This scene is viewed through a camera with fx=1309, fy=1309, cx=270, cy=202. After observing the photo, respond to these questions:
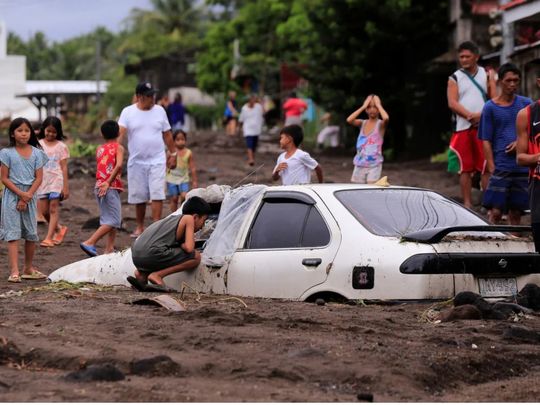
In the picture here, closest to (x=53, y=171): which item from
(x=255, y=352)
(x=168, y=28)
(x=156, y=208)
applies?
(x=156, y=208)

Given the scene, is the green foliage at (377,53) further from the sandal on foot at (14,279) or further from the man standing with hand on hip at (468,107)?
the sandal on foot at (14,279)

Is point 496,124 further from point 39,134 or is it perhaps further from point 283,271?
point 39,134

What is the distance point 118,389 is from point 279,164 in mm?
6916

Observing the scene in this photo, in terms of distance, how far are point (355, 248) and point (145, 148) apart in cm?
616

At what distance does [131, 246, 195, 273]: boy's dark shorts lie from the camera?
10633 mm

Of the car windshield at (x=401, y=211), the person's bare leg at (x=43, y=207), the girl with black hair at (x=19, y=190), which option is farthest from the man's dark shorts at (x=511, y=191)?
the person's bare leg at (x=43, y=207)

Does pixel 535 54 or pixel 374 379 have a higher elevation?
pixel 535 54

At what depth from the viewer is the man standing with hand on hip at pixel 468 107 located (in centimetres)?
1384

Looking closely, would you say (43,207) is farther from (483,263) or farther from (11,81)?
(11,81)

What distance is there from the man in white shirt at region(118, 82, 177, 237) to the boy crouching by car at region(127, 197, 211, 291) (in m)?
4.20

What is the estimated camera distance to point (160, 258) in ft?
35.0

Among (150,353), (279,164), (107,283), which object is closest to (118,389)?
(150,353)

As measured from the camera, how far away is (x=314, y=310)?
9.07m

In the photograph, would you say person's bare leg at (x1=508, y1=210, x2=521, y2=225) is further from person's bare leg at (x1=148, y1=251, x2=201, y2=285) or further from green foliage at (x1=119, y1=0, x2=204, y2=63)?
green foliage at (x1=119, y1=0, x2=204, y2=63)
